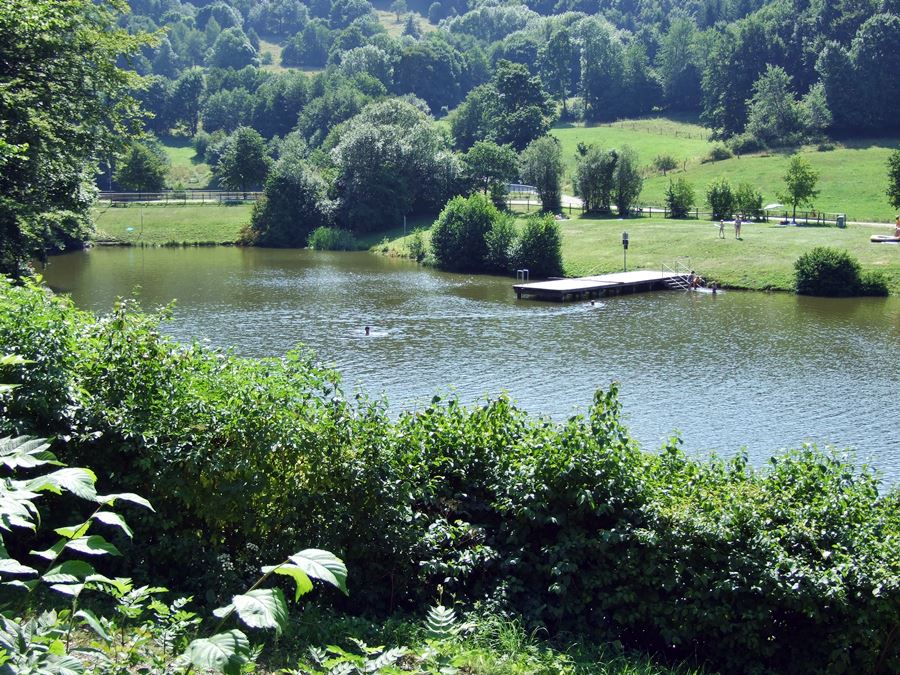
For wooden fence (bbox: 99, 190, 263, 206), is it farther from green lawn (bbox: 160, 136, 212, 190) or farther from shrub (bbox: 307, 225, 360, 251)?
shrub (bbox: 307, 225, 360, 251)

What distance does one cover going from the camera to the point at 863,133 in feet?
351

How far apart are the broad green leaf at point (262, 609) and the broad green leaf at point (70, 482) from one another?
0.73 m

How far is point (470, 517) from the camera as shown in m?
11.8

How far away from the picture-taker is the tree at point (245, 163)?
10875 centimetres

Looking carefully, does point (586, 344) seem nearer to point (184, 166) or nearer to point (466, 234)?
point (466, 234)

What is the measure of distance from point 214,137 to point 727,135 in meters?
73.0

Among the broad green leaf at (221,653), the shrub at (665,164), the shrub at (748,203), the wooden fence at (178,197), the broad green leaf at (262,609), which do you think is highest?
the shrub at (665,164)

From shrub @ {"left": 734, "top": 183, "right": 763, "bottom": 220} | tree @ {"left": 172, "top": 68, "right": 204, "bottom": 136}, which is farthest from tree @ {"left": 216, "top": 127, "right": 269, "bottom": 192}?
shrub @ {"left": 734, "top": 183, "right": 763, "bottom": 220}

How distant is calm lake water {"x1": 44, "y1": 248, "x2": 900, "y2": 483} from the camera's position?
28.5m

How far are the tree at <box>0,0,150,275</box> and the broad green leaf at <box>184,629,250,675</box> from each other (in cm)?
2364

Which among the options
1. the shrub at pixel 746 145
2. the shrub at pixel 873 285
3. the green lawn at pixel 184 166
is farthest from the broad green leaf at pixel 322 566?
the green lawn at pixel 184 166

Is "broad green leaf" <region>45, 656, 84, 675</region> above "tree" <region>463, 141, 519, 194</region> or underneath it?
underneath

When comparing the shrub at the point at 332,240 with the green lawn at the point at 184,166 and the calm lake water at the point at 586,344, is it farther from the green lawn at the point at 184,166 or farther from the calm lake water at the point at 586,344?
the green lawn at the point at 184,166

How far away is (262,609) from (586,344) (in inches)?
1493
